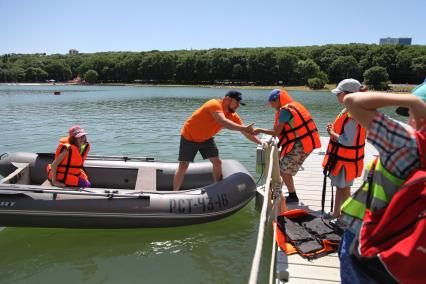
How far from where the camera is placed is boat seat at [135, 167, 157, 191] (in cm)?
568

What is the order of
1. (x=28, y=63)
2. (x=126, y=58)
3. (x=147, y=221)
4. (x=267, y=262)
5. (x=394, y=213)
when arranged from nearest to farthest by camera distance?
(x=394, y=213) < (x=267, y=262) < (x=147, y=221) < (x=126, y=58) < (x=28, y=63)

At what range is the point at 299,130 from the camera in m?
4.58

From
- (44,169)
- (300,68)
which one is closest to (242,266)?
(44,169)

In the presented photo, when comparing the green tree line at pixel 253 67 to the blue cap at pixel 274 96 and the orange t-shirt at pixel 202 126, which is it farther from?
the blue cap at pixel 274 96

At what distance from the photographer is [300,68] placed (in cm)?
7412

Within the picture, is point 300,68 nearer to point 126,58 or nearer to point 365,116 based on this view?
point 126,58

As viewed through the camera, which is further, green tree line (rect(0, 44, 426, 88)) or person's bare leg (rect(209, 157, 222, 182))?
green tree line (rect(0, 44, 426, 88))

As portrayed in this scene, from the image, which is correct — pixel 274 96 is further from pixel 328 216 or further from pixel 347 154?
pixel 328 216

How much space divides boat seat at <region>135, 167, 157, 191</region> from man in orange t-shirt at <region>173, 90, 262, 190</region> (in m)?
0.55

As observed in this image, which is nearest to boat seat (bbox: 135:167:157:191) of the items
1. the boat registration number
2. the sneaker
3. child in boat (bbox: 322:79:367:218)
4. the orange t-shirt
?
the boat registration number

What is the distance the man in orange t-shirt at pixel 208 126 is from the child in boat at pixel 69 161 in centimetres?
146

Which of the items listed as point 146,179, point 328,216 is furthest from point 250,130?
point 146,179

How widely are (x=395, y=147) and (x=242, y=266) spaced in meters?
3.44

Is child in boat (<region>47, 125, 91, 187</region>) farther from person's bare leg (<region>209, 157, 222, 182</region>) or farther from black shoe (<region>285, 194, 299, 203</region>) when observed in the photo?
black shoe (<region>285, 194, 299, 203</region>)
